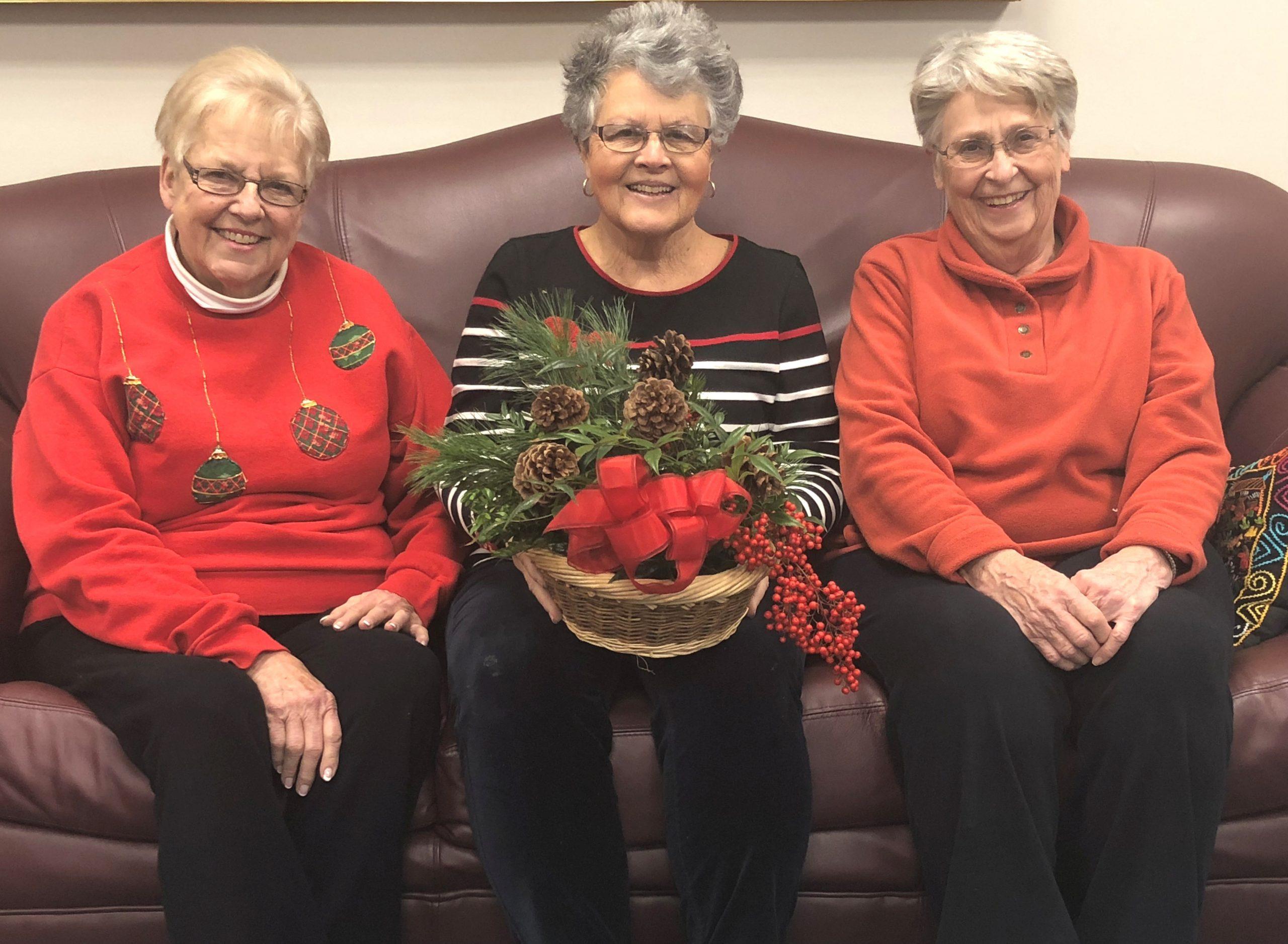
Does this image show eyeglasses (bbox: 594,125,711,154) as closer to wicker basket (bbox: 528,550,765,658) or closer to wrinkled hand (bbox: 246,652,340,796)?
wicker basket (bbox: 528,550,765,658)

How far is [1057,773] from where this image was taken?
1.48 m

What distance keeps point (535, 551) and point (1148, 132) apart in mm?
1813

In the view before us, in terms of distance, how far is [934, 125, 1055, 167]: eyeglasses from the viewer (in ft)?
5.79

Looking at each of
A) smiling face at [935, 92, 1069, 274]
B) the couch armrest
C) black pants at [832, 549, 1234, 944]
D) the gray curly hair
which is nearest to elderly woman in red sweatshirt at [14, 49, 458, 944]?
the gray curly hair

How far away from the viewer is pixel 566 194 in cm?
216

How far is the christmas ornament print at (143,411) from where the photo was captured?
1604 millimetres

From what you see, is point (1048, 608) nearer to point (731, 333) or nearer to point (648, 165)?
point (731, 333)

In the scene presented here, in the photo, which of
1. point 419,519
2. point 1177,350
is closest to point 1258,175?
point 1177,350

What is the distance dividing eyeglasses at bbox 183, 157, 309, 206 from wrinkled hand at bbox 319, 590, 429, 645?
0.55 m

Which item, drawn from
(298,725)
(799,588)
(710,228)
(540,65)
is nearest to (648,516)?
(799,588)

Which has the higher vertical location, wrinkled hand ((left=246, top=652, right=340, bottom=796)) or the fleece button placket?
the fleece button placket

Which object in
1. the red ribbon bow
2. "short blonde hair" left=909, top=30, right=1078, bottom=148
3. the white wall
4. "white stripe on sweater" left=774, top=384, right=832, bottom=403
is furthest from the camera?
the white wall

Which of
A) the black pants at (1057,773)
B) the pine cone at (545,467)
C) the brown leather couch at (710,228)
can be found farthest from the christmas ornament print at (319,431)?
the black pants at (1057,773)

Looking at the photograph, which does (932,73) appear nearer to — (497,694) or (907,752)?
(907,752)
